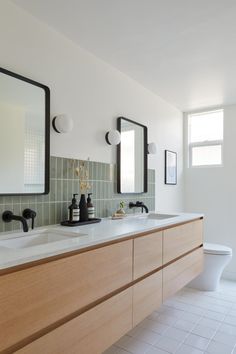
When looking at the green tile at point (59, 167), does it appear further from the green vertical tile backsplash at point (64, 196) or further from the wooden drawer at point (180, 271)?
the wooden drawer at point (180, 271)

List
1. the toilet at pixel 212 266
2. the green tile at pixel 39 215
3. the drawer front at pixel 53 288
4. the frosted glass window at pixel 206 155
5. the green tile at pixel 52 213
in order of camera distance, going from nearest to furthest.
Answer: the drawer front at pixel 53 288 < the green tile at pixel 39 215 < the green tile at pixel 52 213 < the toilet at pixel 212 266 < the frosted glass window at pixel 206 155

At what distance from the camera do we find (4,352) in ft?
2.99

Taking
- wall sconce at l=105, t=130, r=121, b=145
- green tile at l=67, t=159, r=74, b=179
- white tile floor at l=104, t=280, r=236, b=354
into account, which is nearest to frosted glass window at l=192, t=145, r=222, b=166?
white tile floor at l=104, t=280, r=236, b=354

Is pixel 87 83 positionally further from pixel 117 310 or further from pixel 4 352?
pixel 4 352

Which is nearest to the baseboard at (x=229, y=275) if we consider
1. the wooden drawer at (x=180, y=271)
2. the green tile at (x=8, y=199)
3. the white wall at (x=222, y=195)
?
the white wall at (x=222, y=195)

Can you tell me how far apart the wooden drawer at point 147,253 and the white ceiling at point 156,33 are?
145 cm

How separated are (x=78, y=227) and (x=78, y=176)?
46 cm

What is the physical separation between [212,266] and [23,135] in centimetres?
244

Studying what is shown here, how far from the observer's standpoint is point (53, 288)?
108cm

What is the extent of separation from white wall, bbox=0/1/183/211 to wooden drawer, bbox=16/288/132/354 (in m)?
1.07

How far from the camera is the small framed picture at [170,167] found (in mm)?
3361

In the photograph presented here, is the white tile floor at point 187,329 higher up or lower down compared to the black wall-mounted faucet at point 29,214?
lower down

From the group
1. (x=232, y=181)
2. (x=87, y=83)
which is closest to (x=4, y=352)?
(x=87, y=83)

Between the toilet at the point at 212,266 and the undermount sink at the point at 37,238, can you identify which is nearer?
the undermount sink at the point at 37,238
